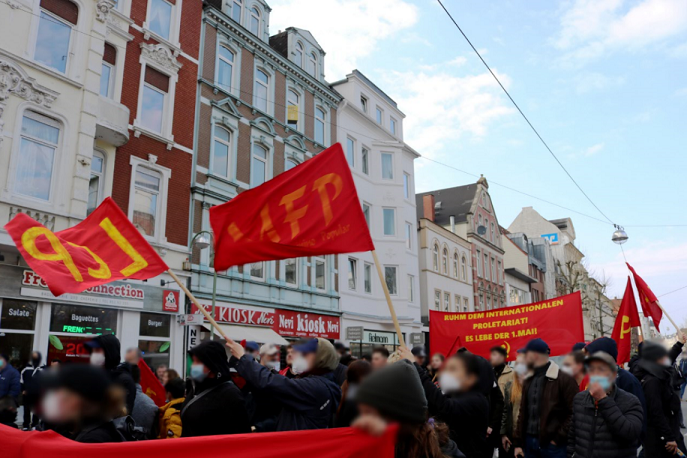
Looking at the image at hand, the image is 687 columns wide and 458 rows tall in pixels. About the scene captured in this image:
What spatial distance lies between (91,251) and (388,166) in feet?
84.9

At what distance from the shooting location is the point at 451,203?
1855 inches

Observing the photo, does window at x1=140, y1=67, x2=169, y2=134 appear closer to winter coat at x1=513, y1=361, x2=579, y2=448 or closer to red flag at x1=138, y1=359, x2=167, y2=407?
red flag at x1=138, y1=359, x2=167, y2=407

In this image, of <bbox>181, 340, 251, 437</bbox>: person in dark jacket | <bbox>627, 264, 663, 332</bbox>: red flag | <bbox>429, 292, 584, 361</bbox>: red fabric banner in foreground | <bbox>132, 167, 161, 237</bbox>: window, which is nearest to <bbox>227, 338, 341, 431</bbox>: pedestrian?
<bbox>181, 340, 251, 437</bbox>: person in dark jacket

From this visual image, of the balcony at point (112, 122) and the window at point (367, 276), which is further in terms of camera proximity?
the window at point (367, 276)

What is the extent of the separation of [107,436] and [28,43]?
14265mm

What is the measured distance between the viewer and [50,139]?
49.3 ft

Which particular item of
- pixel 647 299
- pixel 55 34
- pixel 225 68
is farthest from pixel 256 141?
pixel 647 299

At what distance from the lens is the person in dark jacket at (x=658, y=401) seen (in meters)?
6.53

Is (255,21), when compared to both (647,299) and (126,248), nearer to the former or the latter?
(647,299)

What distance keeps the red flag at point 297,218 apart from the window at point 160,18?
49.5ft

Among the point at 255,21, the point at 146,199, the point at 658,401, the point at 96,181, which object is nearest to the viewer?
the point at 658,401

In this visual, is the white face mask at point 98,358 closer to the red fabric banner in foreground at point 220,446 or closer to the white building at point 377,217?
the red fabric banner in foreground at point 220,446

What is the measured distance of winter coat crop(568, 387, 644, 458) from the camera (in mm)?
4793

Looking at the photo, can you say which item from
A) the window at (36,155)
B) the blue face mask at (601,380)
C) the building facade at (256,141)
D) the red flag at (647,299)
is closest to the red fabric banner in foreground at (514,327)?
the red flag at (647,299)
